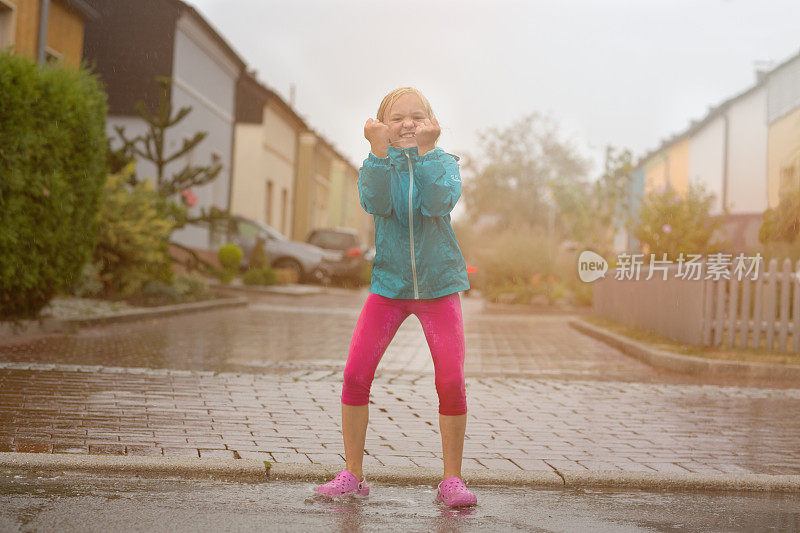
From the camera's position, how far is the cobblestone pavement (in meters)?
5.19

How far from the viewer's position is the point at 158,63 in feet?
80.8

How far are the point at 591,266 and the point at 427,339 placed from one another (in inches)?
645

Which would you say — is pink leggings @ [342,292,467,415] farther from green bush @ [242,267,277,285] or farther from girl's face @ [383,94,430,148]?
green bush @ [242,267,277,285]

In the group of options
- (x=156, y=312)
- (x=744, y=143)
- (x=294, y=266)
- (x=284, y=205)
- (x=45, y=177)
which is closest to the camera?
(x=45, y=177)

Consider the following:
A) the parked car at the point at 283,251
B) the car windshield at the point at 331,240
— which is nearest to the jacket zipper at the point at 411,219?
the parked car at the point at 283,251

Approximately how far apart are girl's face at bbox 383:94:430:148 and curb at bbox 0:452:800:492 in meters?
1.55

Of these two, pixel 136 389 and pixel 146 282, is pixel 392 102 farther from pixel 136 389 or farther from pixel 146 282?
pixel 146 282

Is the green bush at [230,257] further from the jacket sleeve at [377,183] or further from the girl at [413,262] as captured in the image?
Result: the jacket sleeve at [377,183]

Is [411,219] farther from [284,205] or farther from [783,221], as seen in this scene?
[284,205]

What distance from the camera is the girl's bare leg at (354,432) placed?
4207mm

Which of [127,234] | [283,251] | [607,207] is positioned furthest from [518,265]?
[127,234]

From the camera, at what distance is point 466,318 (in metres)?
18.4

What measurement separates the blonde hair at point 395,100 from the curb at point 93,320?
6.80m

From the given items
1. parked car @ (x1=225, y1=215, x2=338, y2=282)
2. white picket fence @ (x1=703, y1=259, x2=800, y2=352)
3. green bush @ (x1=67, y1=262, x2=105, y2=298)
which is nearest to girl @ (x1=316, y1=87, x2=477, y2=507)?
white picket fence @ (x1=703, y1=259, x2=800, y2=352)
